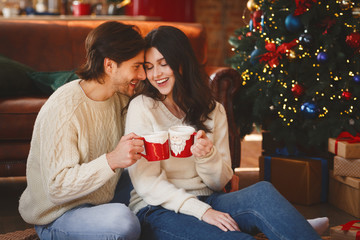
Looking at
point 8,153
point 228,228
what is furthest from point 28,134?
point 228,228

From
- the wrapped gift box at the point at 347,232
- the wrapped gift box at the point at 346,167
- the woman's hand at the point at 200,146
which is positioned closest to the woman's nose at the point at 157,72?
the woman's hand at the point at 200,146

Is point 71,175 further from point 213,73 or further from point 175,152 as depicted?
point 213,73

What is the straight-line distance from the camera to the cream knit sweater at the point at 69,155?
1.55 metres

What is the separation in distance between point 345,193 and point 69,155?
163 cm

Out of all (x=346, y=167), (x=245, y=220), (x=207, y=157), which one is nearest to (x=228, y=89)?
(x=346, y=167)

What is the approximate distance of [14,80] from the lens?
2.82m

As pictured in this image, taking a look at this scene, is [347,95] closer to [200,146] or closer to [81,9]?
[200,146]

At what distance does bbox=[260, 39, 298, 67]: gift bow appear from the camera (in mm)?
2641

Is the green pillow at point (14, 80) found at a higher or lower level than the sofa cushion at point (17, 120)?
higher

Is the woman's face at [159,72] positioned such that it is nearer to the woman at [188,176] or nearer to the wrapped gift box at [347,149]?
the woman at [188,176]

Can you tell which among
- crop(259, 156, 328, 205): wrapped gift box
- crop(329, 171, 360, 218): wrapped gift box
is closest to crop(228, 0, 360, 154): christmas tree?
crop(259, 156, 328, 205): wrapped gift box

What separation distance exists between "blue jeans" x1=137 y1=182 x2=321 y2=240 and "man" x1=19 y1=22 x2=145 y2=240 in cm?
11

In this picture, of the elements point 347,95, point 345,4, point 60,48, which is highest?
point 345,4

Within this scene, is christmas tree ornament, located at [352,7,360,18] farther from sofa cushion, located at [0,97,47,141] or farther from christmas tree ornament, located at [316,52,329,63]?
sofa cushion, located at [0,97,47,141]
